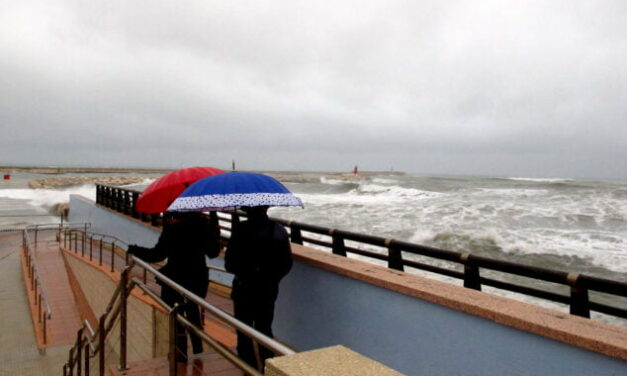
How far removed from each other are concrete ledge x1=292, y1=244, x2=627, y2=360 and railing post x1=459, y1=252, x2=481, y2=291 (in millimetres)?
387

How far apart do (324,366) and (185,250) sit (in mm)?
2802

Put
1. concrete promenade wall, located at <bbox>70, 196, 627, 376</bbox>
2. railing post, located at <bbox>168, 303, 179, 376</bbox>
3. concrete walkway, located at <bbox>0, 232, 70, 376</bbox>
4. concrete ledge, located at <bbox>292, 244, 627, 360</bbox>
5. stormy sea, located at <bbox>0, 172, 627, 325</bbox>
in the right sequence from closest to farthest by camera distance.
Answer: concrete ledge, located at <bbox>292, 244, 627, 360</bbox>, concrete promenade wall, located at <bbox>70, 196, 627, 376</bbox>, railing post, located at <bbox>168, 303, 179, 376</bbox>, concrete walkway, located at <bbox>0, 232, 70, 376</bbox>, stormy sea, located at <bbox>0, 172, 627, 325</bbox>

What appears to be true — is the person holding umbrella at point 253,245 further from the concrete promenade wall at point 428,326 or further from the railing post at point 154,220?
the railing post at point 154,220

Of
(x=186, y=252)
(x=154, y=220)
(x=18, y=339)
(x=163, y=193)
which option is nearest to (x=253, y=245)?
(x=186, y=252)

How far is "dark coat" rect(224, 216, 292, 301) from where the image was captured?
3.62 metres

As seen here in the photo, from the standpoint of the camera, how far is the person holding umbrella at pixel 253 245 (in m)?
3.62

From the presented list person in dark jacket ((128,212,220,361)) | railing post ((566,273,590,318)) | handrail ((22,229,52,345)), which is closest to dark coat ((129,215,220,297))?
person in dark jacket ((128,212,220,361))

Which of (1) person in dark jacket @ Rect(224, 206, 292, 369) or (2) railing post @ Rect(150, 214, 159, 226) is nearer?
(1) person in dark jacket @ Rect(224, 206, 292, 369)

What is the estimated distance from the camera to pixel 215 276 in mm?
9180

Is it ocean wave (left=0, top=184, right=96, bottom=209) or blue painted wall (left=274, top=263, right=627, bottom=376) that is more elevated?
blue painted wall (left=274, top=263, right=627, bottom=376)

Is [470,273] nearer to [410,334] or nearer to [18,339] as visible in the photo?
[410,334]

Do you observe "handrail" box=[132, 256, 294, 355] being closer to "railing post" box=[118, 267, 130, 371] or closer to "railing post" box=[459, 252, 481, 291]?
"railing post" box=[118, 267, 130, 371]

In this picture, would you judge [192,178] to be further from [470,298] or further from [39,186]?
[39,186]

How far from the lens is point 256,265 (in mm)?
3637
